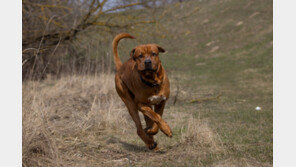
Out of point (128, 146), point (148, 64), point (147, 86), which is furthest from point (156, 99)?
point (128, 146)

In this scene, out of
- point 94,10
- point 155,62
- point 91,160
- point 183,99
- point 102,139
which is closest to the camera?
point 155,62

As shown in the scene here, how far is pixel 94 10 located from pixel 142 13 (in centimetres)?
177

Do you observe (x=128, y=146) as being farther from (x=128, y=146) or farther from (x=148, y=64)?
(x=148, y=64)

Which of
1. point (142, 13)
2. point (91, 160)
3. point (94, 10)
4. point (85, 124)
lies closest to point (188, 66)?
point (142, 13)

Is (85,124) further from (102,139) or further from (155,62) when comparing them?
(155,62)

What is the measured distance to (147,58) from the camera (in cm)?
403

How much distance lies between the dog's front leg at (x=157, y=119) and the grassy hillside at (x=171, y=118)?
0.44 metres

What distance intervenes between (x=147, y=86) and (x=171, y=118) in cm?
331

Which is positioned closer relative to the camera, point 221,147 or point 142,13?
point 221,147

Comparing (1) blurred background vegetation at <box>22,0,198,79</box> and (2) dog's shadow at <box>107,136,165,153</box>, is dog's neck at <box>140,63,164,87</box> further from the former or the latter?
(1) blurred background vegetation at <box>22,0,198,79</box>

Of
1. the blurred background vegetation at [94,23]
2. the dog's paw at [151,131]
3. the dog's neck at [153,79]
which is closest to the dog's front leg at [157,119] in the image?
the dog's paw at [151,131]

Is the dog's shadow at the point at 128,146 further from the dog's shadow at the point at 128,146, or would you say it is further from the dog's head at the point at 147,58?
the dog's head at the point at 147,58

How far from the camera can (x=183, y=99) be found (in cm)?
1018

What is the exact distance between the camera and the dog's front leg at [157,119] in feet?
13.6
